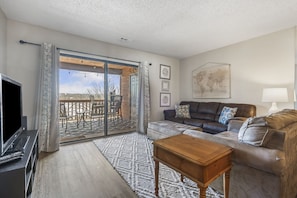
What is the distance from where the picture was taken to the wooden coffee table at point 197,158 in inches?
43.8

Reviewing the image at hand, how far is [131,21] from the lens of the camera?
8.80 ft

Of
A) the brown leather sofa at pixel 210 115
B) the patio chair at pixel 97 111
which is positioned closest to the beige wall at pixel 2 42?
the patio chair at pixel 97 111

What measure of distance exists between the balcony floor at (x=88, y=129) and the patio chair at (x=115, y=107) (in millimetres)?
142

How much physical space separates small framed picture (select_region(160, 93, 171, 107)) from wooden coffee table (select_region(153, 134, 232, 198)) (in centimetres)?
335

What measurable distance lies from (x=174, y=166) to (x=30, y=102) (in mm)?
3018

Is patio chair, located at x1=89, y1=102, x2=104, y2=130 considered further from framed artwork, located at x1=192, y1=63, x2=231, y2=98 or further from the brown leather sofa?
framed artwork, located at x1=192, y1=63, x2=231, y2=98

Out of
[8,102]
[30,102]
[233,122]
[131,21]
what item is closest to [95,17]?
[131,21]

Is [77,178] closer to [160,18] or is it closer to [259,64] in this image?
[160,18]

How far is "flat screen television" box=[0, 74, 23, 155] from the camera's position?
1350 mm

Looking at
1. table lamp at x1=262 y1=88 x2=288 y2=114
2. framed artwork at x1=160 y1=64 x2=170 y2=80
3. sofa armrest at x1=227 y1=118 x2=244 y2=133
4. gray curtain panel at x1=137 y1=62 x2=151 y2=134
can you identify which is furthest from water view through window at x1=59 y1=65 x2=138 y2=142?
table lamp at x1=262 y1=88 x2=288 y2=114

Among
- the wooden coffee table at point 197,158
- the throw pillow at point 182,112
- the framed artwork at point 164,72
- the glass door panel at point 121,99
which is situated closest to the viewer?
the wooden coffee table at point 197,158

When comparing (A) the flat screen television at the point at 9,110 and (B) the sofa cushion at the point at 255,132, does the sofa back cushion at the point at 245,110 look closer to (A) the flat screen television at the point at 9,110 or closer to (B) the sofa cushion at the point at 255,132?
(B) the sofa cushion at the point at 255,132

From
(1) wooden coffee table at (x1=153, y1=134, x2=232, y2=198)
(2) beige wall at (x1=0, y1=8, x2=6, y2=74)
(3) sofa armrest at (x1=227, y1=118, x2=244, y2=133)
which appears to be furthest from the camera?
(3) sofa armrest at (x1=227, y1=118, x2=244, y2=133)

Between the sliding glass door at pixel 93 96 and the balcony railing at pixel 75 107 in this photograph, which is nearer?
the sliding glass door at pixel 93 96
